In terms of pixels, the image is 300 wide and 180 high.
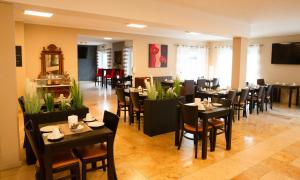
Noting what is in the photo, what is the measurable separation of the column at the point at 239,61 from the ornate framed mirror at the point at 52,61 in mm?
5516

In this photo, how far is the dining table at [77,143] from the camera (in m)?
2.22

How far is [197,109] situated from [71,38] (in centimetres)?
555

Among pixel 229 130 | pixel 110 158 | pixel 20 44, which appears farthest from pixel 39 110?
pixel 20 44

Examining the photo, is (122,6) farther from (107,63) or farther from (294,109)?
(107,63)

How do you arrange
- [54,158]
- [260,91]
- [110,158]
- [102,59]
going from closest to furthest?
1. [54,158]
2. [110,158]
3. [260,91]
4. [102,59]

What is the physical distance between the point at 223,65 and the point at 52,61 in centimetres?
775

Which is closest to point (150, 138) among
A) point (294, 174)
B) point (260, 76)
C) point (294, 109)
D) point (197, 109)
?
point (197, 109)

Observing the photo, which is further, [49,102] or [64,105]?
[64,105]

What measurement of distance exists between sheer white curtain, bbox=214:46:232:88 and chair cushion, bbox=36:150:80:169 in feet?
30.5

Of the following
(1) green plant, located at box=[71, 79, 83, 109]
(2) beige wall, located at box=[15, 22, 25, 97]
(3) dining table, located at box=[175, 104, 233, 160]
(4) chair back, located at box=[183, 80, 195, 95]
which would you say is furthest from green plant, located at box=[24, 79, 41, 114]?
(4) chair back, located at box=[183, 80, 195, 95]

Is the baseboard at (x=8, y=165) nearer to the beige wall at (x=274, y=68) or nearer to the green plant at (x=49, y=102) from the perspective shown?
the green plant at (x=49, y=102)

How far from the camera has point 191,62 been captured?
36.6 ft

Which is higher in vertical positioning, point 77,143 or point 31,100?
point 31,100

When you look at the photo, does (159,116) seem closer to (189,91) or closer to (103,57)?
(189,91)
